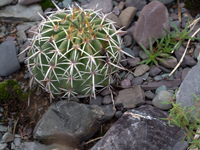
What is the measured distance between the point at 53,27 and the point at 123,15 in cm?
154

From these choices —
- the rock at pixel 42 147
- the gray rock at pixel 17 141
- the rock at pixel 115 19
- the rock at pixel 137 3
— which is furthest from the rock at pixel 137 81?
the gray rock at pixel 17 141

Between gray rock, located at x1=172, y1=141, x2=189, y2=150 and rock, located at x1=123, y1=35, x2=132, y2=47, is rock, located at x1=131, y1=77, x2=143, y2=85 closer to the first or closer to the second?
rock, located at x1=123, y1=35, x2=132, y2=47

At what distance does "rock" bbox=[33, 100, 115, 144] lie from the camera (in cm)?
290

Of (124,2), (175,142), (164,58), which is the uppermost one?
(124,2)

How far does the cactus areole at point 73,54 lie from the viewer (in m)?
2.72

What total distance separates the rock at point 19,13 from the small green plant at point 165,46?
2.11 m

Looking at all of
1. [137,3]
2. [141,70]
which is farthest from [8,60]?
[137,3]

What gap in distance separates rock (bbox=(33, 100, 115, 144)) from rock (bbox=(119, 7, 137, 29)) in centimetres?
162

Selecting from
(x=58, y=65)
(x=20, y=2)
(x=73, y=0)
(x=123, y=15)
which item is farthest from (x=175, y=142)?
(x=20, y=2)

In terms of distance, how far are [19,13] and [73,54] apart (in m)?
2.12

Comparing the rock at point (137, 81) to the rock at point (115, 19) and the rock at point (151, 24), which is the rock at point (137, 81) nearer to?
the rock at point (151, 24)

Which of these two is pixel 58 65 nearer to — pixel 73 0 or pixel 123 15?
pixel 123 15

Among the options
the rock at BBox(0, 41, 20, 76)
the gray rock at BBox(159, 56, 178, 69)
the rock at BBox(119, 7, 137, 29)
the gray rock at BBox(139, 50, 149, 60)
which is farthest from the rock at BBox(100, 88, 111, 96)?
the rock at BBox(0, 41, 20, 76)

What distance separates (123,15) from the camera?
3965 mm
